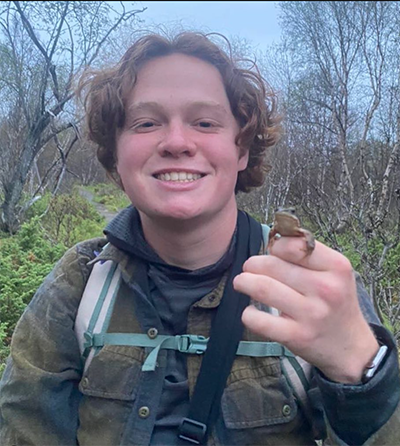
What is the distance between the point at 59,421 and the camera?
1.67m

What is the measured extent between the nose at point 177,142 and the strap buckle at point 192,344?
61 centimetres

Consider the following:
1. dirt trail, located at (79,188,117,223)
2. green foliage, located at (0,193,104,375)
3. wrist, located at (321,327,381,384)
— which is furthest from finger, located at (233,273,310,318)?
dirt trail, located at (79,188,117,223)

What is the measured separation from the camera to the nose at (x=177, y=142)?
1612mm

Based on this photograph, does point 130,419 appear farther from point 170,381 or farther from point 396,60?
point 396,60

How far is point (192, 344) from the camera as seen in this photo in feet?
5.18

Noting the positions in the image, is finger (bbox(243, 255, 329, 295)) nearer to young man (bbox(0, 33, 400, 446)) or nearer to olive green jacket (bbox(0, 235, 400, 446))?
young man (bbox(0, 33, 400, 446))

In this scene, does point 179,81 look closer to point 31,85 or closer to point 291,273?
point 291,273

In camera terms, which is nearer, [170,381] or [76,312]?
[170,381]

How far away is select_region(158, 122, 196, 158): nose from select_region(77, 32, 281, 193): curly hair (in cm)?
25

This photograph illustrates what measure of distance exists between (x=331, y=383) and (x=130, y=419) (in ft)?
2.37

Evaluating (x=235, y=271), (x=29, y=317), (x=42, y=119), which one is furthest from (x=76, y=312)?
(x=42, y=119)

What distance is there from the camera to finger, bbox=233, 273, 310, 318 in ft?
3.46

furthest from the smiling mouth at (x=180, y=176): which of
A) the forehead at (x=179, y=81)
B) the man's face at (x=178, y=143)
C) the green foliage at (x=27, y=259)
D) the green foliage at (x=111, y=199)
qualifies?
the green foliage at (x=111, y=199)

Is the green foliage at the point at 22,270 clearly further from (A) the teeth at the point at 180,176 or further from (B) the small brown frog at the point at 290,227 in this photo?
(B) the small brown frog at the point at 290,227
